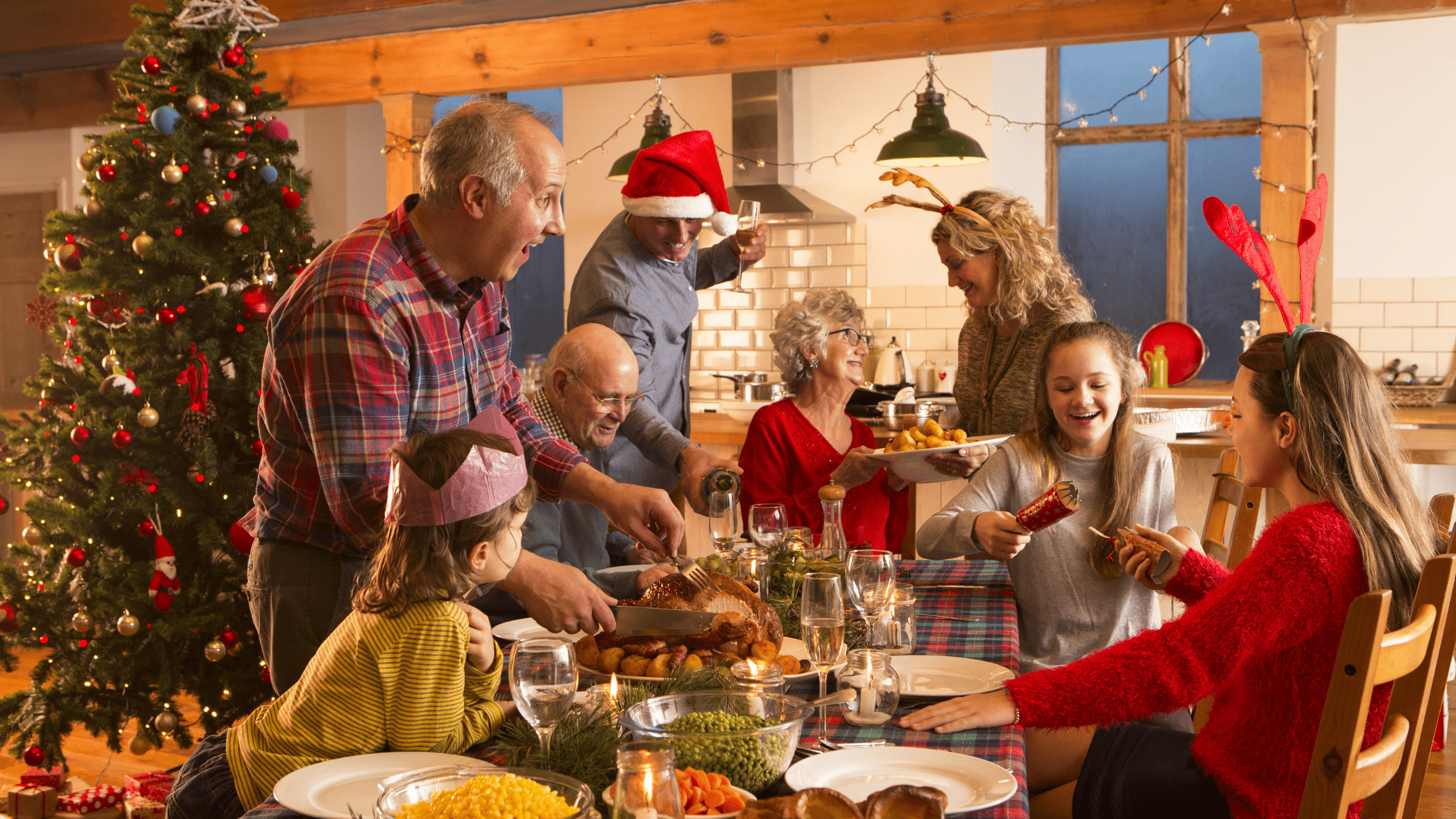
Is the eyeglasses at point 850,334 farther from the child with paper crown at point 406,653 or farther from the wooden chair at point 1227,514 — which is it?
the child with paper crown at point 406,653

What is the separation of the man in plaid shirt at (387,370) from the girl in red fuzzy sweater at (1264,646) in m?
0.70

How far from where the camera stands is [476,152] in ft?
5.95

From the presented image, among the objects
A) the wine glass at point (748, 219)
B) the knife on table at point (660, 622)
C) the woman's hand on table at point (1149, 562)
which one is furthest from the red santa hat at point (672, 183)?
the knife on table at point (660, 622)

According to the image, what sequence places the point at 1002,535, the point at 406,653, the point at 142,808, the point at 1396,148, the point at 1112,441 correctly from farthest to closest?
the point at 1396,148, the point at 142,808, the point at 1112,441, the point at 1002,535, the point at 406,653

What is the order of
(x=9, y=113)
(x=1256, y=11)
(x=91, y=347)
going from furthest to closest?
(x=9, y=113) < (x=1256, y=11) < (x=91, y=347)

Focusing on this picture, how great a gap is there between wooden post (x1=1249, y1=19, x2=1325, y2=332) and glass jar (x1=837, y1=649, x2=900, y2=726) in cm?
373

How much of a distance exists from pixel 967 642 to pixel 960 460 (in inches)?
34.1

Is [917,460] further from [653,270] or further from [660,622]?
[660,622]

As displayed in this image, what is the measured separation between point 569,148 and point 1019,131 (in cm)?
293

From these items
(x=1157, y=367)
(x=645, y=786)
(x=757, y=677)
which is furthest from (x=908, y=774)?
(x=1157, y=367)

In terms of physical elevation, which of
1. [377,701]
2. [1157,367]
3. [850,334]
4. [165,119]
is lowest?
[377,701]

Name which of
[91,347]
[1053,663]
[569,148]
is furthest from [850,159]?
[1053,663]

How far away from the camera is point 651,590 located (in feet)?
6.18

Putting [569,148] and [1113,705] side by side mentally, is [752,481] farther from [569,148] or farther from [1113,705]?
[569,148]
